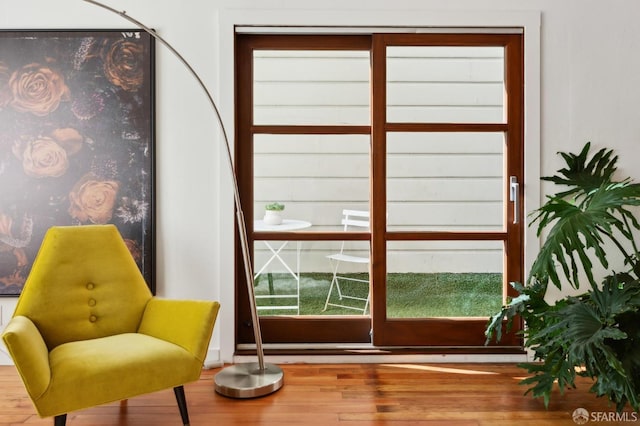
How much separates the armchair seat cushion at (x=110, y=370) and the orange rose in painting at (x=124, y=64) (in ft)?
4.91

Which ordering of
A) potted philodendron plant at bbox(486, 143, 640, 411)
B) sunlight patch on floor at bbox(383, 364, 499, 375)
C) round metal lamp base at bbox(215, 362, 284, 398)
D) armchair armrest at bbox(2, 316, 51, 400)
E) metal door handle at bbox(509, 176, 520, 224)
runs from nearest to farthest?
armchair armrest at bbox(2, 316, 51, 400) → potted philodendron plant at bbox(486, 143, 640, 411) → round metal lamp base at bbox(215, 362, 284, 398) → sunlight patch on floor at bbox(383, 364, 499, 375) → metal door handle at bbox(509, 176, 520, 224)

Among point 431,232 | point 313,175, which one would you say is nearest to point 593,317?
point 431,232

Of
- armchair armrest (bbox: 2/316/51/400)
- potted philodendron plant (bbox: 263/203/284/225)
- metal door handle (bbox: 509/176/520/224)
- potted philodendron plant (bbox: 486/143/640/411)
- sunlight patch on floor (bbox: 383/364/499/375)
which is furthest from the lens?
potted philodendron plant (bbox: 263/203/284/225)

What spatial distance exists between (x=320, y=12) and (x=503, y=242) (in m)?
1.74

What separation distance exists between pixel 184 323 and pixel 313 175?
1283mm

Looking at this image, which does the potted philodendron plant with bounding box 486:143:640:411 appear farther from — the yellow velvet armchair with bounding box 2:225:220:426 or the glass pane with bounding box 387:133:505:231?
the yellow velvet armchair with bounding box 2:225:220:426

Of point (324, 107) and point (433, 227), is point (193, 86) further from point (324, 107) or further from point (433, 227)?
point (433, 227)

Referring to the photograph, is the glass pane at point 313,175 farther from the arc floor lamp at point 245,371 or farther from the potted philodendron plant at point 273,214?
the arc floor lamp at point 245,371

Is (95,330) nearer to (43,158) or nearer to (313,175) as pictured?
(43,158)

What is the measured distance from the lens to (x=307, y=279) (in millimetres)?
3365

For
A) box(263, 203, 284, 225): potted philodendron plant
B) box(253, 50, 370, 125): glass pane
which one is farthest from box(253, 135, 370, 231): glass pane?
box(253, 50, 370, 125): glass pane

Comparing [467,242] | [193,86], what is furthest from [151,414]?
[467,242]

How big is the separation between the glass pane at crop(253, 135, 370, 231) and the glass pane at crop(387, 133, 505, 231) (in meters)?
A: 0.20

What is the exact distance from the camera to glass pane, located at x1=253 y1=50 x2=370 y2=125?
10.8 feet
